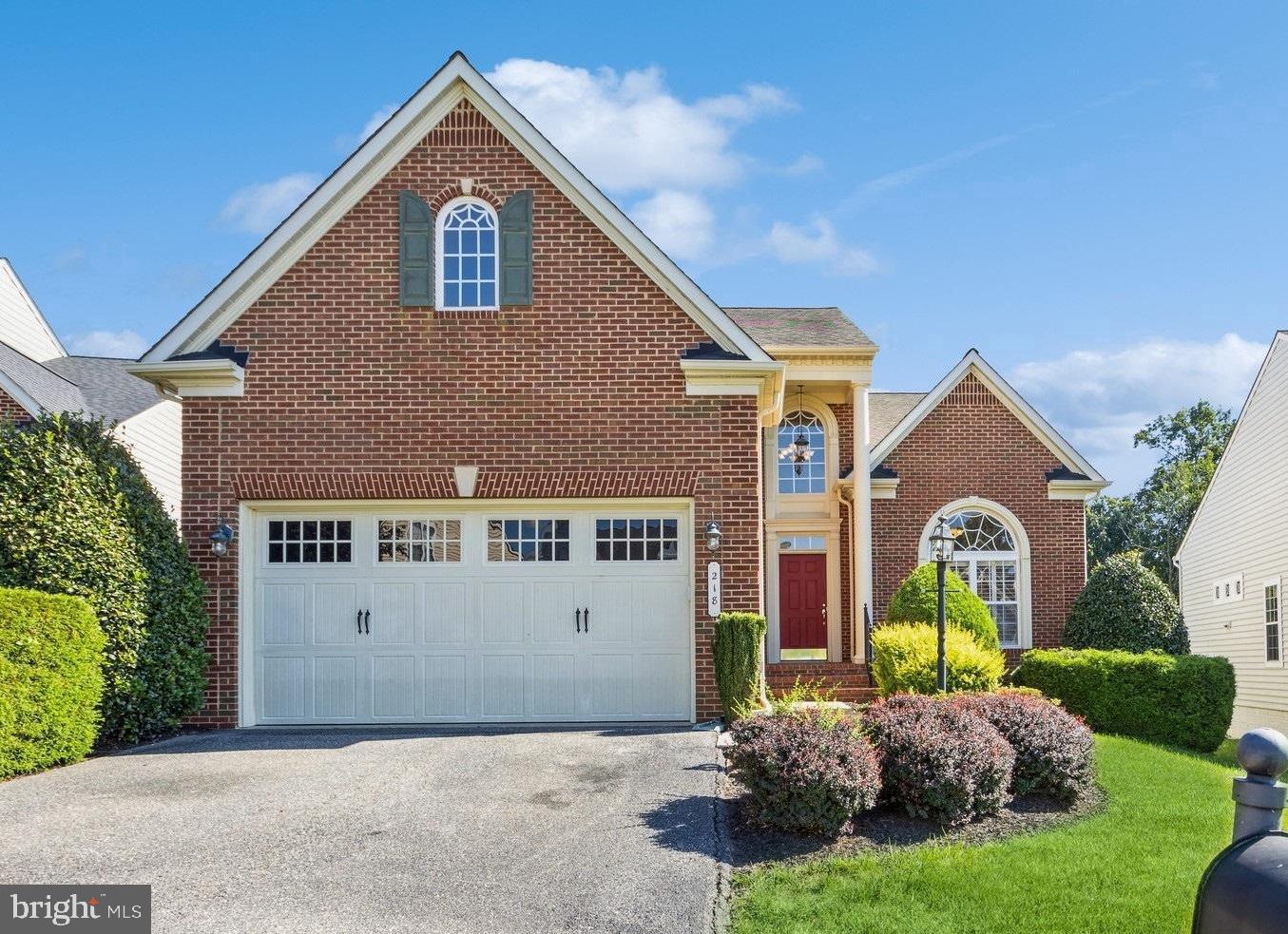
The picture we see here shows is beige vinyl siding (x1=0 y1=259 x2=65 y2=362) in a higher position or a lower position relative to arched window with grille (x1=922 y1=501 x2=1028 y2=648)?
higher

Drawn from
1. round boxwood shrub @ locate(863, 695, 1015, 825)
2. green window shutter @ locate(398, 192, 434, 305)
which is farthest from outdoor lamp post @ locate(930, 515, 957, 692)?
green window shutter @ locate(398, 192, 434, 305)

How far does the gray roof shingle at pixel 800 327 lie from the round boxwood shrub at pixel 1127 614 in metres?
5.68

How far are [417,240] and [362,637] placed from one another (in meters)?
4.63

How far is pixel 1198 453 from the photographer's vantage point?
49.9 metres

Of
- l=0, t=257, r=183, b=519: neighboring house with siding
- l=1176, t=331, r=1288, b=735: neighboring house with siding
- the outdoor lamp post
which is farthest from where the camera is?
l=0, t=257, r=183, b=519: neighboring house with siding

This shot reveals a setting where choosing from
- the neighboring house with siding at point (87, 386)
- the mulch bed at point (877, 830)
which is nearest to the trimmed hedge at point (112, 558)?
the mulch bed at point (877, 830)

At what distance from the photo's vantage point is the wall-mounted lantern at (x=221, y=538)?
527 inches

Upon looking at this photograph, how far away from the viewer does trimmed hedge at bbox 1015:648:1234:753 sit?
15719 mm

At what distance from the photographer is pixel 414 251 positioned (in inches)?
548

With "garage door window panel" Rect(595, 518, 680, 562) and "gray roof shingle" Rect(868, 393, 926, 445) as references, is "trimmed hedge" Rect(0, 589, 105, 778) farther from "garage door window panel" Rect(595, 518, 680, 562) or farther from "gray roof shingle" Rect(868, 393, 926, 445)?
"gray roof shingle" Rect(868, 393, 926, 445)

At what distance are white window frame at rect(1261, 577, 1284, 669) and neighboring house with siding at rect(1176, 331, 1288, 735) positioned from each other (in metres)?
0.02

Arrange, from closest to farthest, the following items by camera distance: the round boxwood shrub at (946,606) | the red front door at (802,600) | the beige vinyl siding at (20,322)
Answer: the round boxwood shrub at (946,606)
the red front door at (802,600)
the beige vinyl siding at (20,322)

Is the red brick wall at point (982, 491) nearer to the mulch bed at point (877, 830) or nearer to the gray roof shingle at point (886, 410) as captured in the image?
the gray roof shingle at point (886, 410)

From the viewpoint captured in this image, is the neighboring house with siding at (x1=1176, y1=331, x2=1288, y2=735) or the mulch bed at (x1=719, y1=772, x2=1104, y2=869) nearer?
the mulch bed at (x1=719, y1=772, x2=1104, y2=869)
